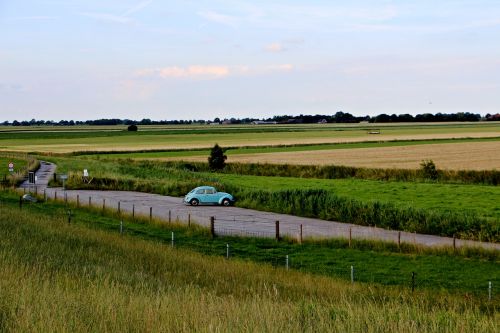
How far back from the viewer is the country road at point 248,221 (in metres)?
33.7

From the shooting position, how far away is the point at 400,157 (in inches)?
3620

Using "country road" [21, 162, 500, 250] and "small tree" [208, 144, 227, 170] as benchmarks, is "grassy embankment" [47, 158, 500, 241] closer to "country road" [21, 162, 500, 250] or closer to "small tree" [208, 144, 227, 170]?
"country road" [21, 162, 500, 250]

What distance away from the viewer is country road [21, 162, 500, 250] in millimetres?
33719

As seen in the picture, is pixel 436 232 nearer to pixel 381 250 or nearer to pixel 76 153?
pixel 381 250

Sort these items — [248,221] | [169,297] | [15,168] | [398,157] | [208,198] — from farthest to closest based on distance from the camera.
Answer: [398,157]
[15,168]
[208,198]
[248,221]
[169,297]

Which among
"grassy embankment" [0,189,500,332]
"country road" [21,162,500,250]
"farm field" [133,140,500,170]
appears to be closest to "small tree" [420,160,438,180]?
"farm field" [133,140,500,170]

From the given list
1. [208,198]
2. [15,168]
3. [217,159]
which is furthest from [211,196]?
[15,168]

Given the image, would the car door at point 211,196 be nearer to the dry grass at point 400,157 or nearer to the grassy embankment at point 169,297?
the grassy embankment at point 169,297

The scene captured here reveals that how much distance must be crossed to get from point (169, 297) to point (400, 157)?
83.4 meters

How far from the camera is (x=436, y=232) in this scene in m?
35.4

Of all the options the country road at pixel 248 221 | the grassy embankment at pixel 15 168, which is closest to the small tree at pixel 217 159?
the grassy embankment at pixel 15 168

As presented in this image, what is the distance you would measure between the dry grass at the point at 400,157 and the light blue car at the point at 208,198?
30.7 m

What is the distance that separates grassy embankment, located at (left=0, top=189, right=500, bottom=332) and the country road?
29.3ft

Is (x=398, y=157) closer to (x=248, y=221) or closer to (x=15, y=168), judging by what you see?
(x=15, y=168)
